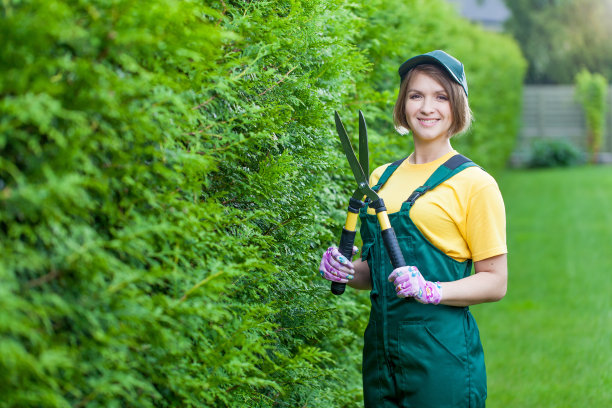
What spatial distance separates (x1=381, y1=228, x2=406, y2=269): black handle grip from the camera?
2484 mm

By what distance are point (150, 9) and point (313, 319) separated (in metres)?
1.84

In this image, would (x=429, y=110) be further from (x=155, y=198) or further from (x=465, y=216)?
(x=155, y=198)

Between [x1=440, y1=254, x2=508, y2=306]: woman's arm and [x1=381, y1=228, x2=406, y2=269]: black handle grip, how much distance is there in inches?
7.8

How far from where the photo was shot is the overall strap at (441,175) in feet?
8.66

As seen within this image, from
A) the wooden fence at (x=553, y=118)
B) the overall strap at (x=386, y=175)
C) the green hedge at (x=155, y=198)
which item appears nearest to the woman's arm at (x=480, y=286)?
the overall strap at (x=386, y=175)

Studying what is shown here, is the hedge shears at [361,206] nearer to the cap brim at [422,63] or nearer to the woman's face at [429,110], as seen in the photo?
the woman's face at [429,110]

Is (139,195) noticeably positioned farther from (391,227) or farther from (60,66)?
(391,227)

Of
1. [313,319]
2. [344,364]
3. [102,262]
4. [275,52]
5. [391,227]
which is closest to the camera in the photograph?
[102,262]

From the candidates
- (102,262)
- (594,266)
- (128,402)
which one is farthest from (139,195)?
(594,266)

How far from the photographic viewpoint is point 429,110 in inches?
109

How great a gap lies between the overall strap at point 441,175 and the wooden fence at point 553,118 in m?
24.9

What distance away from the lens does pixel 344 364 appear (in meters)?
3.95

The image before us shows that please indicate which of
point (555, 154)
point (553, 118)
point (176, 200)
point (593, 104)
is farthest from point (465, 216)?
point (553, 118)

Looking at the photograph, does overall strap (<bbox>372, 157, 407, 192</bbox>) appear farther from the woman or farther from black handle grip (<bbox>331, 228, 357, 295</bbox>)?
black handle grip (<bbox>331, 228, 357, 295</bbox>)
